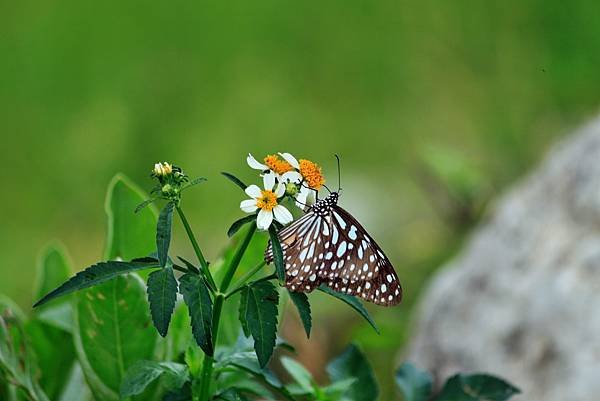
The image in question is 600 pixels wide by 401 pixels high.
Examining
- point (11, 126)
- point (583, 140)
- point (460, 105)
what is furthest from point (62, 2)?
point (583, 140)

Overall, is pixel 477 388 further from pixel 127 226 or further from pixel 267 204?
pixel 127 226

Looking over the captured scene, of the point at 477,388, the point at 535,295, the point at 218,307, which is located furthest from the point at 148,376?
the point at 535,295

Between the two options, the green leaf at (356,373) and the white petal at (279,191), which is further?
the green leaf at (356,373)

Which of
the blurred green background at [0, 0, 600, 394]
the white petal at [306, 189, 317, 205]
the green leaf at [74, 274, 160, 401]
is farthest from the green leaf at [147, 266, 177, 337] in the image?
the blurred green background at [0, 0, 600, 394]

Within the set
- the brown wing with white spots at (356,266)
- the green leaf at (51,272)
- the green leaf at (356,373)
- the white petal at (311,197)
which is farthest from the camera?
the green leaf at (51,272)

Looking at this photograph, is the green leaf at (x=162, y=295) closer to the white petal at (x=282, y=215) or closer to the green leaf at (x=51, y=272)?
the white petal at (x=282, y=215)

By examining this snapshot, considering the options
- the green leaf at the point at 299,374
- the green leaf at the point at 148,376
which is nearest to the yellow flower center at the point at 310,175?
the green leaf at the point at 148,376

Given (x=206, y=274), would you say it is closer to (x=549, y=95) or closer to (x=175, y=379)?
(x=175, y=379)
